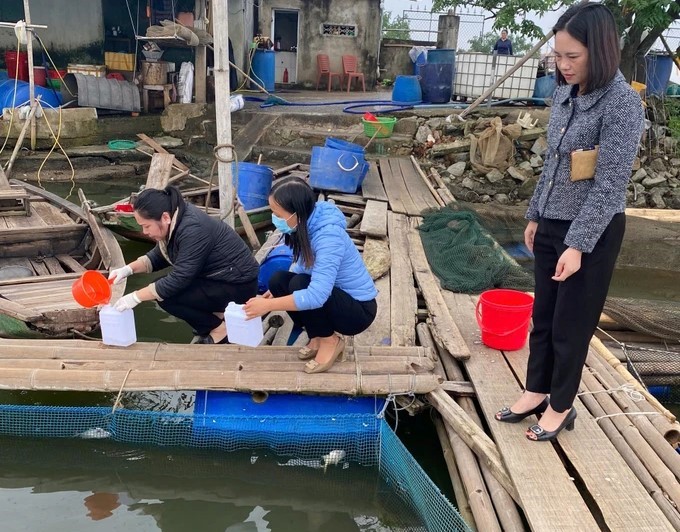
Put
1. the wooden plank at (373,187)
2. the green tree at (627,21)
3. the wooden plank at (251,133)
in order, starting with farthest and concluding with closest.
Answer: the wooden plank at (251,133), the green tree at (627,21), the wooden plank at (373,187)

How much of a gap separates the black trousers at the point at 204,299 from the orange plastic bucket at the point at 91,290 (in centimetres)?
36

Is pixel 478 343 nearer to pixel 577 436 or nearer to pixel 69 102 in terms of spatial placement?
pixel 577 436

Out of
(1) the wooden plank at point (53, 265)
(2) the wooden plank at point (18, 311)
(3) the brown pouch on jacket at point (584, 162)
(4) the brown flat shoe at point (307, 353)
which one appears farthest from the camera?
(1) the wooden plank at point (53, 265)

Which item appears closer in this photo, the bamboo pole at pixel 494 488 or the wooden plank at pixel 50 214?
the bamboo pole at pixel 494 488

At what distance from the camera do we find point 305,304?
3123mm

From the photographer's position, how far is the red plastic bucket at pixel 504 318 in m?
3.79

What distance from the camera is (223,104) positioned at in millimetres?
5219

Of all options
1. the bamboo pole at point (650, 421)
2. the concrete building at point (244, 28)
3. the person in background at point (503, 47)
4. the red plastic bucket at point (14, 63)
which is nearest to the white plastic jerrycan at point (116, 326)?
the bamboo pole at point (650, 421)

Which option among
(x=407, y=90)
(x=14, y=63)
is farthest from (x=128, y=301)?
(x=14, y=63)

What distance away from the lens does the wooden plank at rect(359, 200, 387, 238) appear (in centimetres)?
637

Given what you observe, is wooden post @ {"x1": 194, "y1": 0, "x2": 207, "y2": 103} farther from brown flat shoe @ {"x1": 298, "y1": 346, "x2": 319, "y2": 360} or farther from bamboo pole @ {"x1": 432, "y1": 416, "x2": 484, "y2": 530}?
bamboo pole @ {"x1": 432, "y1": 416, "x2": 484, "y2": 530}

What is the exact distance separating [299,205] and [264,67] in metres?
13.9

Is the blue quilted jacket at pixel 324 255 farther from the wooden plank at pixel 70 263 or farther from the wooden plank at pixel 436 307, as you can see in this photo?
the wooden plank at pixel 70 263

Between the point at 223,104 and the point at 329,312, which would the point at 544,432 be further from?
the point at 223,104
